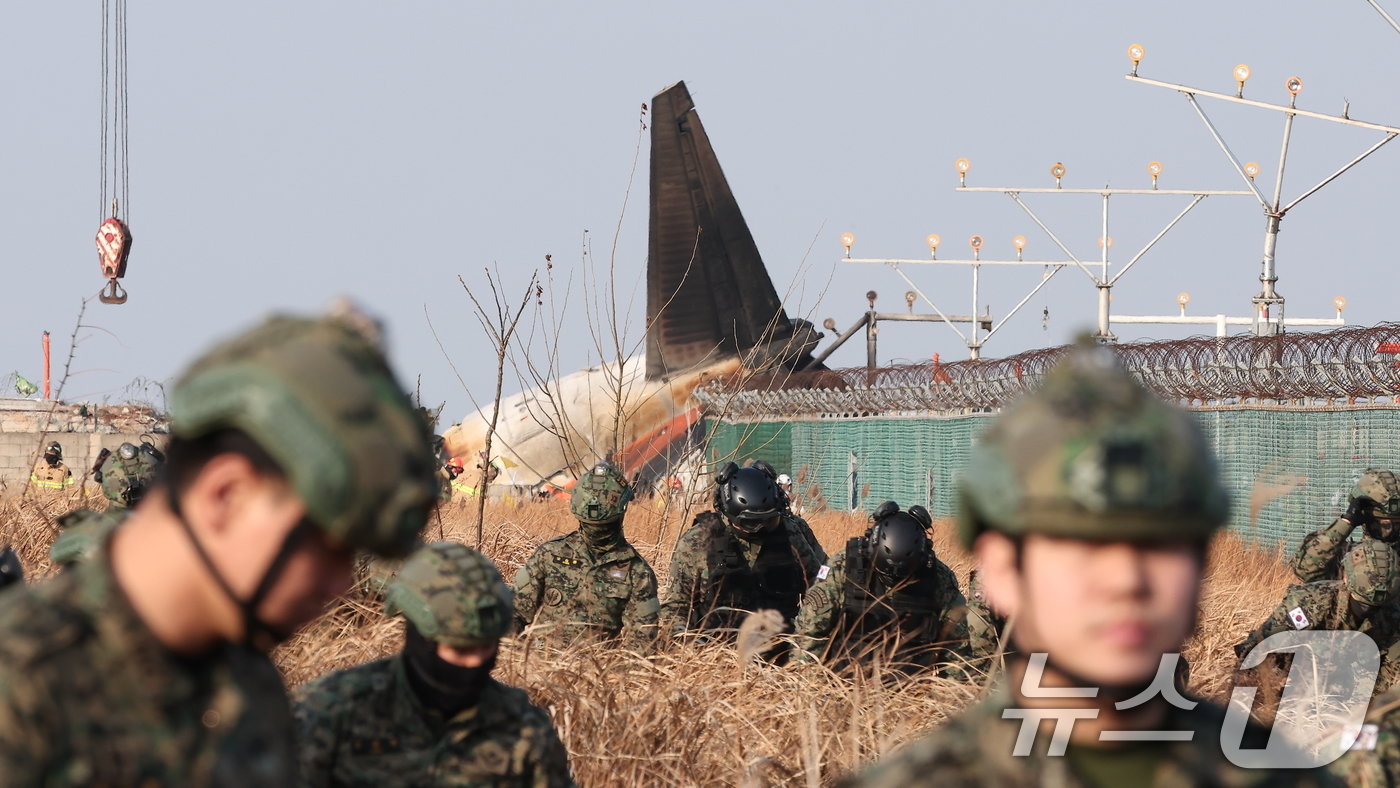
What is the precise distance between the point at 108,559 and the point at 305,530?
0.92 ft

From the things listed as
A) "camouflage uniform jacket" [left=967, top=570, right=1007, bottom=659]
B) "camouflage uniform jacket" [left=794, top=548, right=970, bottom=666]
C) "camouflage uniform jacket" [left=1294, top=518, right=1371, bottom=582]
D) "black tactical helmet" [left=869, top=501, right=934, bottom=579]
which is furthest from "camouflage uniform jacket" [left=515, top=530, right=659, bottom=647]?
"camouflage uniform jacket" [left=1294, top=518, right=1371, bottom=582]

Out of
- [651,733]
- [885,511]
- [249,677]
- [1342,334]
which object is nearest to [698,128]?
[1342,334]

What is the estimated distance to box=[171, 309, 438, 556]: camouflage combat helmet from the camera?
1800mm

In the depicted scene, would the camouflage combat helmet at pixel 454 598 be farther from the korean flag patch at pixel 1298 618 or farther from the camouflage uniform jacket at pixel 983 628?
the korean flag patch at pixel 1298 618

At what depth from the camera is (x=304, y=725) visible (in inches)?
150

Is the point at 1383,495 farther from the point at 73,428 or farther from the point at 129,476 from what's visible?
the point at 73,428

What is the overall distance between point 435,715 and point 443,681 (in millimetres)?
85

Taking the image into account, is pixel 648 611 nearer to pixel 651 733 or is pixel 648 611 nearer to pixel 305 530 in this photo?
pixel 651 733

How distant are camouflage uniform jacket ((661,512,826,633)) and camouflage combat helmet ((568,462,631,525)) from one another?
66 centimetres

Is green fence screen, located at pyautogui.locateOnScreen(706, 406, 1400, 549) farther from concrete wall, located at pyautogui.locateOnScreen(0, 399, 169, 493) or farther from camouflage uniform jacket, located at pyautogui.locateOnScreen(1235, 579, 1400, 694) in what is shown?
concrete wall, located at pyautogui.locateOnScreen(0, 399, 169, 493)

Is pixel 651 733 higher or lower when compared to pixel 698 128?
lower

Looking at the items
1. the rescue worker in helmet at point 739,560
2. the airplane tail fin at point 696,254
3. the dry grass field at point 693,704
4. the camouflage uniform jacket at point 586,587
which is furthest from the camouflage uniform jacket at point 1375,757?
the airplane tail fin at point 696,254

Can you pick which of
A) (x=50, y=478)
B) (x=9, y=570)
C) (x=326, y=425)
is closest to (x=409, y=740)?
(x=9, y=570)

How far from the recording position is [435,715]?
3.96 meters
